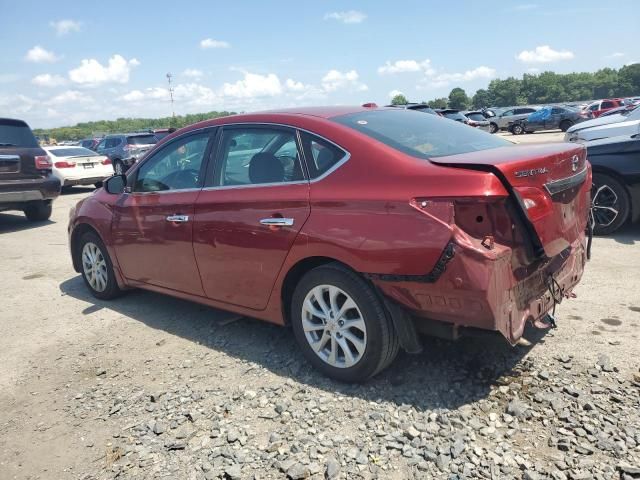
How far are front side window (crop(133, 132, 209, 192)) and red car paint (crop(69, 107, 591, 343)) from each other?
0.15 metres

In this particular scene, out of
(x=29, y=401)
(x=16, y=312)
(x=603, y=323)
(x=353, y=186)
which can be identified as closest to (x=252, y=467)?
(x=353, y=186)

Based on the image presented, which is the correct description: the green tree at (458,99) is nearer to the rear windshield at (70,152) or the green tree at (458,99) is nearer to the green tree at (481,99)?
the green tree at (481,99)

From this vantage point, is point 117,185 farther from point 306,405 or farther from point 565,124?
point 565,124

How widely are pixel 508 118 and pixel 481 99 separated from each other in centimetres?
7525

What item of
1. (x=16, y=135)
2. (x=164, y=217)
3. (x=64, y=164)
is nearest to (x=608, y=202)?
(x=164, y=217)

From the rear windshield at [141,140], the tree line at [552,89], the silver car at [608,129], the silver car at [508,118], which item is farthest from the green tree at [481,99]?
the silver car at [608,129]

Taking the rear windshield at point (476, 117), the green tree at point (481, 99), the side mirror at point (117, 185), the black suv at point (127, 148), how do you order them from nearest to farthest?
1. the side mirror at point (117, 185)
2. the black suv at point (127, 148)
3. the rear windshield at point (476, 117)
4. the green tree at point (481, 99)

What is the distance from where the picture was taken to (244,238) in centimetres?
363

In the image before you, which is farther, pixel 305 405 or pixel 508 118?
pixel 508 118

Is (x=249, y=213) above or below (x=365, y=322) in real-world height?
above

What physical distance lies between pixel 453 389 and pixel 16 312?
4.46 m

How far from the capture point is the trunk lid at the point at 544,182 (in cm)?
279

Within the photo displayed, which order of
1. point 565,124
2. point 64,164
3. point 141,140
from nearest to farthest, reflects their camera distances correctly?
point 64,164, point 141,140, point 565,124

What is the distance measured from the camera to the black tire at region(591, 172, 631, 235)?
6113 mm
